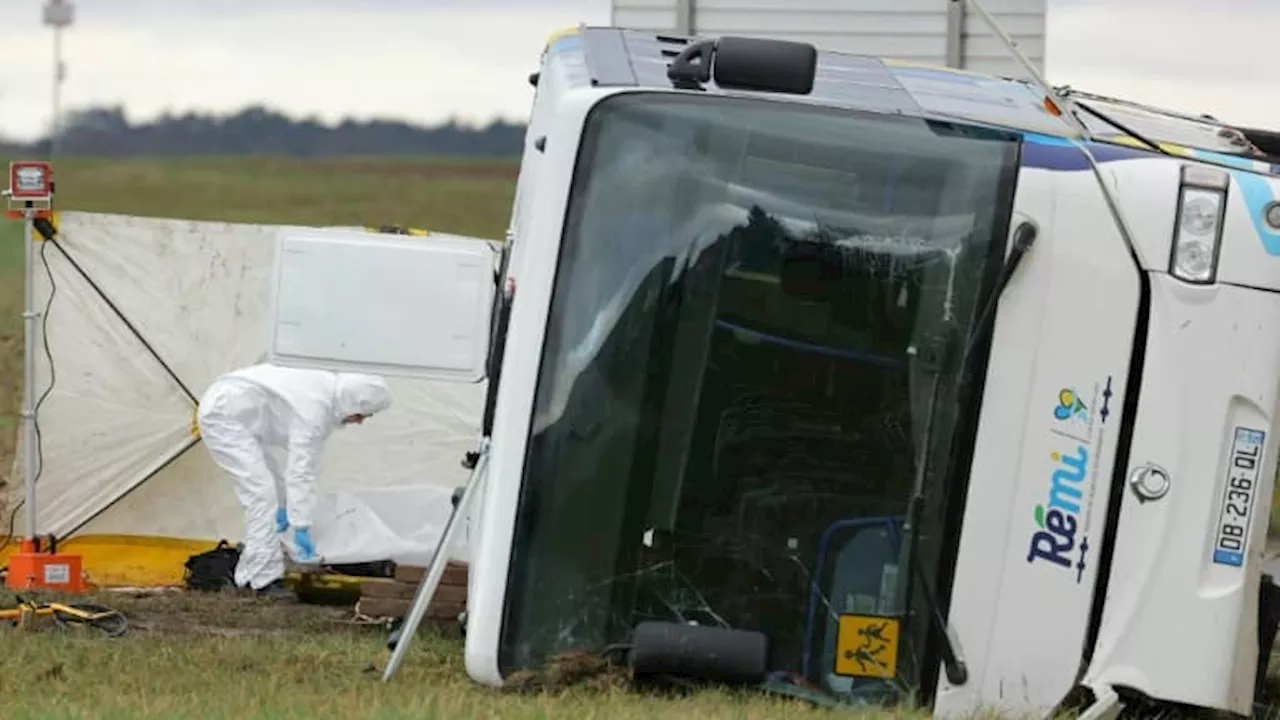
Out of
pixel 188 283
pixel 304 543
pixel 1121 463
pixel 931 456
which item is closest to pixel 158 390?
pixel 188 283

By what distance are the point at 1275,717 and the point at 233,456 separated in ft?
22.8

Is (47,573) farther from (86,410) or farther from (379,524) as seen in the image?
(379,524)

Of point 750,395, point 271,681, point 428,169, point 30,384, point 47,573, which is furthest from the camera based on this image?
point 428,169

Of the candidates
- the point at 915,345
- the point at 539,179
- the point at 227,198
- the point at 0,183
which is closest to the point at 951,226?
the point at 915,345

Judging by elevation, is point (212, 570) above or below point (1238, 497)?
below

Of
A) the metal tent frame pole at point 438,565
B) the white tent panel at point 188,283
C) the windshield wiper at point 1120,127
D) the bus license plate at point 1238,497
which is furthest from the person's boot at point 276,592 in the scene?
the bus license plate at point 1238,497

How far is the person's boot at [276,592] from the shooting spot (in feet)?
38.2

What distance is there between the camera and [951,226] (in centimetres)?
595

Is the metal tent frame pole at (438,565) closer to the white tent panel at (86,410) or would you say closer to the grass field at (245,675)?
the grass field at (245,675)

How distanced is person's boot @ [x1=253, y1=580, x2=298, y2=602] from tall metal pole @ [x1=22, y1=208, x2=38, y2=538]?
1633 mm

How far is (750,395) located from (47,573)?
715cm

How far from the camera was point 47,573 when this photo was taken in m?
12.0

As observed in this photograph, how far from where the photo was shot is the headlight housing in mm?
5906

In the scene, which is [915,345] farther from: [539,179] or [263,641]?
[263,641]
